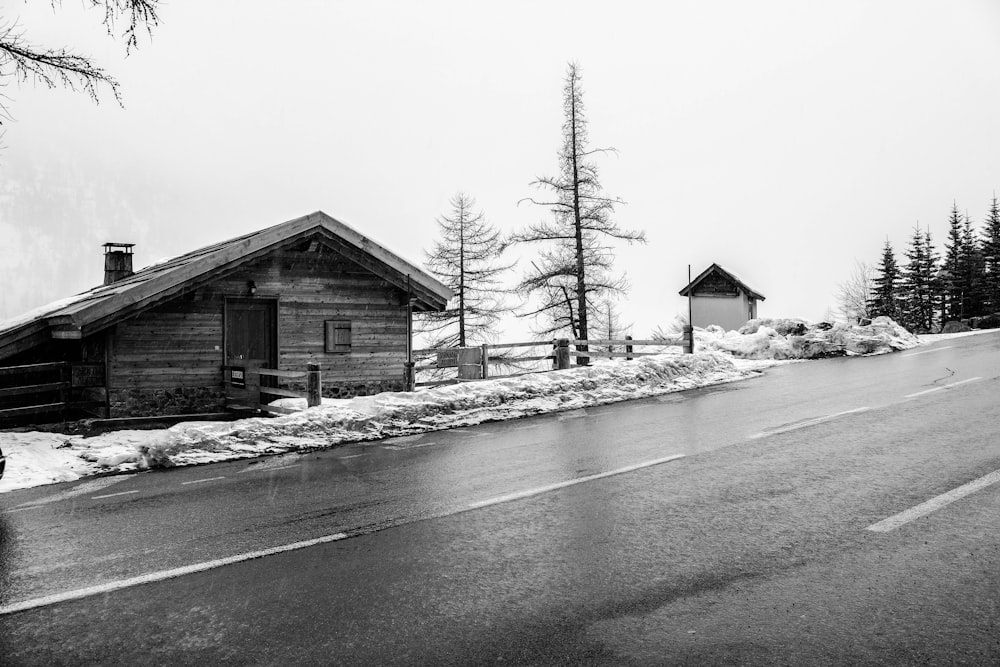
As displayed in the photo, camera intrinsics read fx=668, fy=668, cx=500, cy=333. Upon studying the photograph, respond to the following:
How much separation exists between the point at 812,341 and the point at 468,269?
17962 mm

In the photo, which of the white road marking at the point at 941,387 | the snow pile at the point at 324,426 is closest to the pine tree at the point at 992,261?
the white road marking at the point at 941,387

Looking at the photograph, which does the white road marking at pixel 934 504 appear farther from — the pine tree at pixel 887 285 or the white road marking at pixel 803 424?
the pine tree at pixel 887 285

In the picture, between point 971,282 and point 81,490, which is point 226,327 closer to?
point 81,490

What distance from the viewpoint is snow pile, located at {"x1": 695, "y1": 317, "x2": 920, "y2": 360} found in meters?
26.3

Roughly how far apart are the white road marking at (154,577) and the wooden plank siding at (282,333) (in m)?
11.4

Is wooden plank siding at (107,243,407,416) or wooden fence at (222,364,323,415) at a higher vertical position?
wooden plank siding at (107,243,407,416)

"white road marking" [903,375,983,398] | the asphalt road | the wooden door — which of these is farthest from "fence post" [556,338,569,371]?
the asphalt road

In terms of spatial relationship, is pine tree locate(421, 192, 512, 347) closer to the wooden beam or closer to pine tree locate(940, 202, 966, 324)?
the wooden beam

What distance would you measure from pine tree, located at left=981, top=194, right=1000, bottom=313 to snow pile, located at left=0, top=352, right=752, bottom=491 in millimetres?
44593

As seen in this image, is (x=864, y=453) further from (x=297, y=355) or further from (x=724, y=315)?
(x=724, y=315)

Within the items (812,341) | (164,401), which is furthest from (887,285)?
(164,401)

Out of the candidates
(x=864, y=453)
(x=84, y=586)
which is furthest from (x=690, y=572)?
(x=864, y=453)

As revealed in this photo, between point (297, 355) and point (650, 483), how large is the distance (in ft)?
39.7

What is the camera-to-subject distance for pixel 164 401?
49.3 feet
